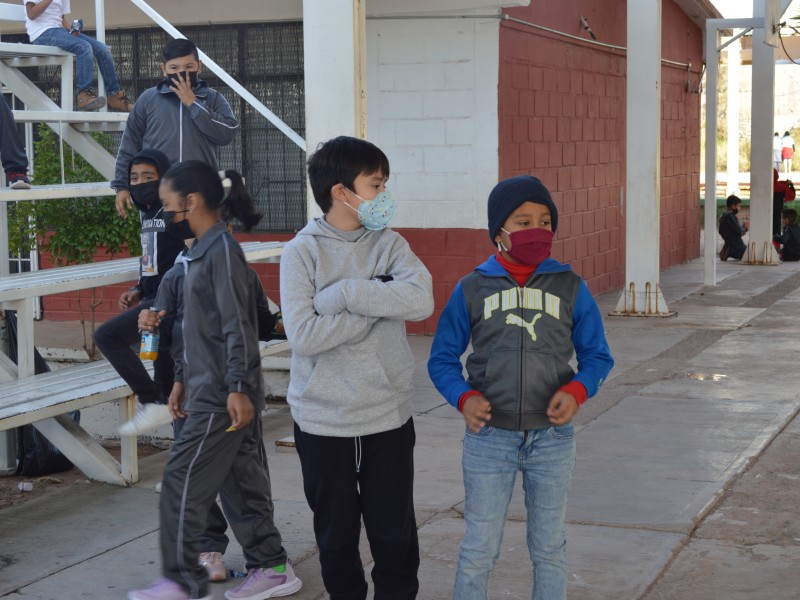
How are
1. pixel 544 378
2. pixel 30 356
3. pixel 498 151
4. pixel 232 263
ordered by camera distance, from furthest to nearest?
pixel 498 151
pixel 30 356
pixel 232 263
pixel 544 378

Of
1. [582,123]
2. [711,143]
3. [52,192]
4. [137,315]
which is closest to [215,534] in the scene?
[137,315]

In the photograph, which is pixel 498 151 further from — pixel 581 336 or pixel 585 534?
pixel 581 336

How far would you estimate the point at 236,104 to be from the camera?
11672 millimetres

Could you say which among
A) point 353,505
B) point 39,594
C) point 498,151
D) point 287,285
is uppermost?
point 498,151

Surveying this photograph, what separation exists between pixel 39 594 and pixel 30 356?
194 cm

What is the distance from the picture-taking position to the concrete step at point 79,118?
24.4 ft

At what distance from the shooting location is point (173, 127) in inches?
256

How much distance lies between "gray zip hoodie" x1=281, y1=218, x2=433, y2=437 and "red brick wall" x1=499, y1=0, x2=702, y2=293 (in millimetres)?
7368

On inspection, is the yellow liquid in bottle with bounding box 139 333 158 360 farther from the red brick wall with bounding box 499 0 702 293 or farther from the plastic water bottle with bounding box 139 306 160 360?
the red brick wall with bounding box 499 0 702 293

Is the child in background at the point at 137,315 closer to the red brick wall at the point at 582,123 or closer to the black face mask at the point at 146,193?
the black face mask at the point at 146,193

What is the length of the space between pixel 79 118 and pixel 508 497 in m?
5.19

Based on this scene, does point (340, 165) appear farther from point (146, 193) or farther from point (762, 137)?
point (762, 137)

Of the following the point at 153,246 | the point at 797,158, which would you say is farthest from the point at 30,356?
the point at 797,158

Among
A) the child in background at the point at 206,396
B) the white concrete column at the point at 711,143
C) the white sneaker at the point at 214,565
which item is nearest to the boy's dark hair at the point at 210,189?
the child in background at the point at 206,396
